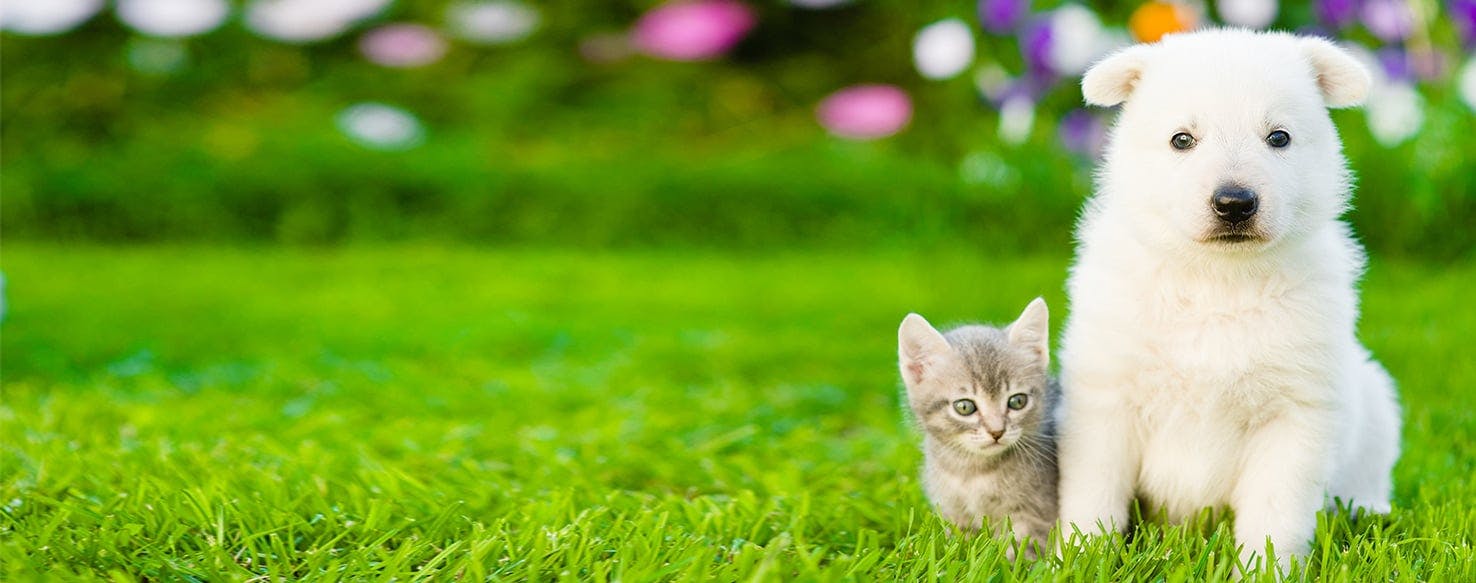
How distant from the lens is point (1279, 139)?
2.44 m

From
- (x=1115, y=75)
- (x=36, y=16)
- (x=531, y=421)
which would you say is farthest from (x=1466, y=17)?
(x=36, y=16)

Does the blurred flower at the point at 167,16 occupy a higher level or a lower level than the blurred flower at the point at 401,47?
higher

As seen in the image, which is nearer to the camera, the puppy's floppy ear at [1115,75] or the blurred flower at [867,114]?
the puppy's floppy ear at [1115,75]

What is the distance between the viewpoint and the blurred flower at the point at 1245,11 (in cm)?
579

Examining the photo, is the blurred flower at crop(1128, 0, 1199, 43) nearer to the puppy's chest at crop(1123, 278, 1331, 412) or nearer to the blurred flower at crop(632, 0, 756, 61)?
the puppy's chest at crop(1123, 278, 1331, 412)

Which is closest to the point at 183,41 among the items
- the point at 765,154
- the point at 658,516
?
the point at 765,154

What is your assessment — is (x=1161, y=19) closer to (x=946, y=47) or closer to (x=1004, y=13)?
(x=1004, y=13)

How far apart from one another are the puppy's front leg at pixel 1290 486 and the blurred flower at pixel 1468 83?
14.6 ft

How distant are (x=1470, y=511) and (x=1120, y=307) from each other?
34.3 inches

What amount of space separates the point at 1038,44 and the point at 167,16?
20.7ft

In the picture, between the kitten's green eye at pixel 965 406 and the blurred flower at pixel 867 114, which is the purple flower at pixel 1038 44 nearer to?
the blurred flower at pixel 867 114

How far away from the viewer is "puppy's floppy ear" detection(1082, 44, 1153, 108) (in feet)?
8.60

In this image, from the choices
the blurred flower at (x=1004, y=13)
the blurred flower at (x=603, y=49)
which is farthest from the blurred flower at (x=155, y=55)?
the blurred flower at (x=1004, y=13)

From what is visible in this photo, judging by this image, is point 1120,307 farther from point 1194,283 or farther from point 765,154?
point 765,154
